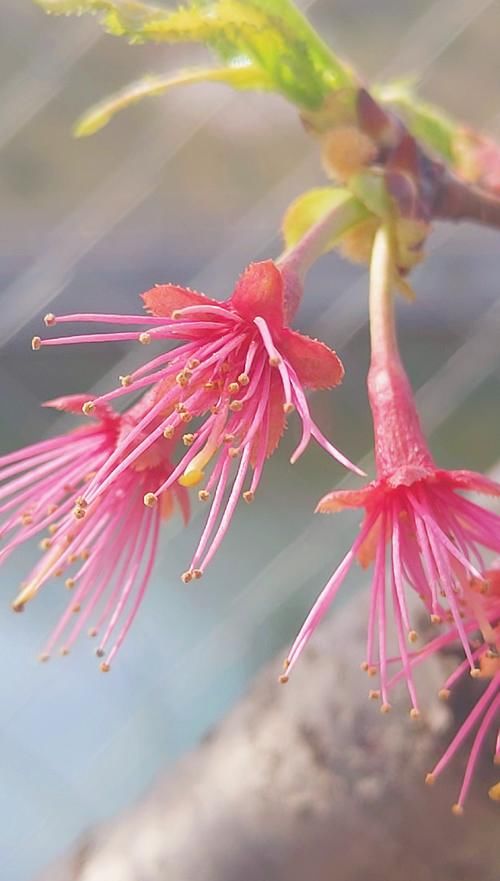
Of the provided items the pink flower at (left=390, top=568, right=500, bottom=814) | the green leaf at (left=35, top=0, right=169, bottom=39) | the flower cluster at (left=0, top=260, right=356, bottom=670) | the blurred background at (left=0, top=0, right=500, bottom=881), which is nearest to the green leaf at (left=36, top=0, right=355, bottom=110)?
the green leaf at (left=35, top=0, right=169, bottom=39)

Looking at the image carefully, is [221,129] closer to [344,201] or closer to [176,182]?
[176,182]

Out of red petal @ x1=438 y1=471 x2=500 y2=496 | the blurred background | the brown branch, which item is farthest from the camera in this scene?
the blurred background

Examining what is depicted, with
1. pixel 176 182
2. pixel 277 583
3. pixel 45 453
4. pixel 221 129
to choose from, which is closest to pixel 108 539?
pixel 45 453

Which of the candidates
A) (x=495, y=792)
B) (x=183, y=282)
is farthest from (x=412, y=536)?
Answer: (x=183, y=282)

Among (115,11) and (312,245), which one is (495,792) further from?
(115,11)

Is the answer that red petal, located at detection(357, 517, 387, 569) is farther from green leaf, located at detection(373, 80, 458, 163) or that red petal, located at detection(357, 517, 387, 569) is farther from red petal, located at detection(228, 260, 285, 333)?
green leaf, located at detection(373, 80, 458, 163)

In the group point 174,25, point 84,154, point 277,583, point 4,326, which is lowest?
point 277,583
